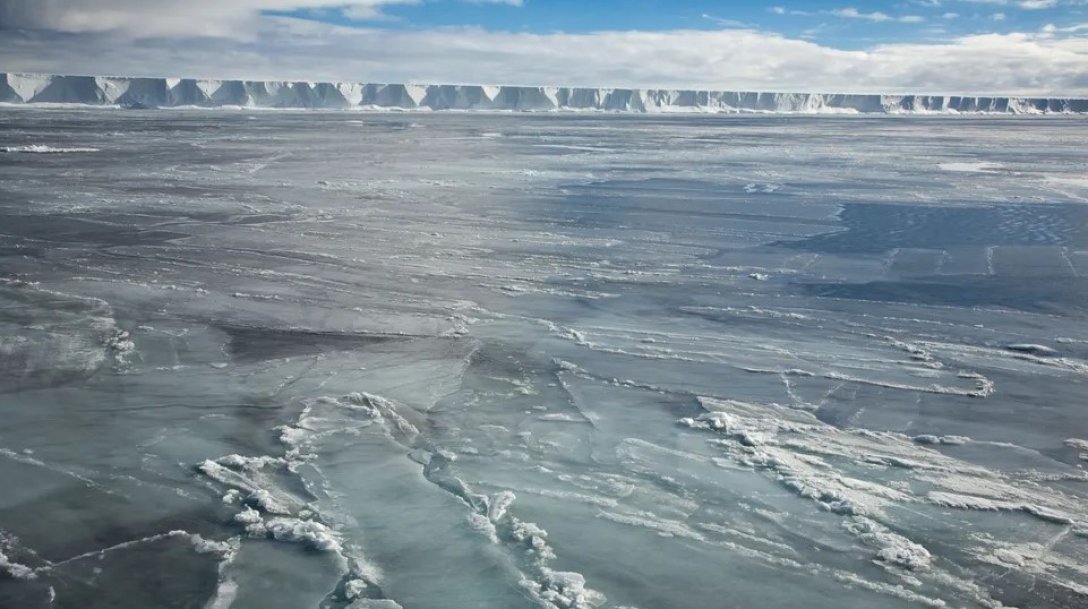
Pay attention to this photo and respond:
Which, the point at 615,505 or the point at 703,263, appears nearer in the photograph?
the point at 615,505

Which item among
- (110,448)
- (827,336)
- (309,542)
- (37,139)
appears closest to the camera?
(309,542)

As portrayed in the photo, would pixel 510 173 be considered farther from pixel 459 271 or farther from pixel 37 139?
pixel 37 139

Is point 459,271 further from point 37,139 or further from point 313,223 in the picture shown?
point 37,139

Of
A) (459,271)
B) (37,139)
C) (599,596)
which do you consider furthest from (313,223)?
(37,139)

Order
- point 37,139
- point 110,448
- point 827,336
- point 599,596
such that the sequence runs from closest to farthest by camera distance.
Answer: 1. point 599,596
2. point 110,448
3. point 827,336
4. point 37,139

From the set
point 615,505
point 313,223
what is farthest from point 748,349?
point 313,223

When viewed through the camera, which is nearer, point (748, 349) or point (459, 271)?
point (748, 349)
